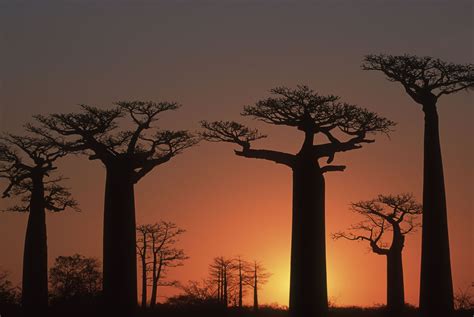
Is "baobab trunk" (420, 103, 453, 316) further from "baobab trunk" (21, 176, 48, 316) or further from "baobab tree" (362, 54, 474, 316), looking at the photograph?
"baobab trunk" (21, 176, 48, 316)

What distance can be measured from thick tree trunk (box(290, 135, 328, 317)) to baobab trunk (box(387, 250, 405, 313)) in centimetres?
852

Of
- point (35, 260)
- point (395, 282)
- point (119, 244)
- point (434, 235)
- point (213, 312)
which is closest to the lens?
point (434, 235)

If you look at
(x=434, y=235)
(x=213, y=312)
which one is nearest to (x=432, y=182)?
(x=434, y=235)

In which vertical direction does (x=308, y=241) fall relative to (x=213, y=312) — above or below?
above

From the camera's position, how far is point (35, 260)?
31.2m

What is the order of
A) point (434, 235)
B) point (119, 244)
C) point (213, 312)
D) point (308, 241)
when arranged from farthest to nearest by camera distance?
point (213, 312), point (119, 244), point (308, 241), point (434, 235)

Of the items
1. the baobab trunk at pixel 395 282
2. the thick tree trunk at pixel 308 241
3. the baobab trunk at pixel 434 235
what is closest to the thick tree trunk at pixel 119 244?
the thick tree trunk at pixel 308 241

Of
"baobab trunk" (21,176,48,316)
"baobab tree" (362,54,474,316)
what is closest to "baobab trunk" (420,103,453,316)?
"baobab tree" (362,54,474,316)

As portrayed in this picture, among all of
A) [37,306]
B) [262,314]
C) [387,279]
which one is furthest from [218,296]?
[37,306]

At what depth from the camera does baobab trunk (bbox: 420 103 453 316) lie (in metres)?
24.4

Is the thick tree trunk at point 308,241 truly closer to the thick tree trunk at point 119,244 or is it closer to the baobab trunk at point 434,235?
the baobab trunk at point 434,235

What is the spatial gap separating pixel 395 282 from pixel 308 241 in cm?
896

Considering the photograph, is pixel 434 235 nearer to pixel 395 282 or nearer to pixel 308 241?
pixel 308 241

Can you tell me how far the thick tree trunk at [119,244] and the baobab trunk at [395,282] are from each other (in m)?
9.43
